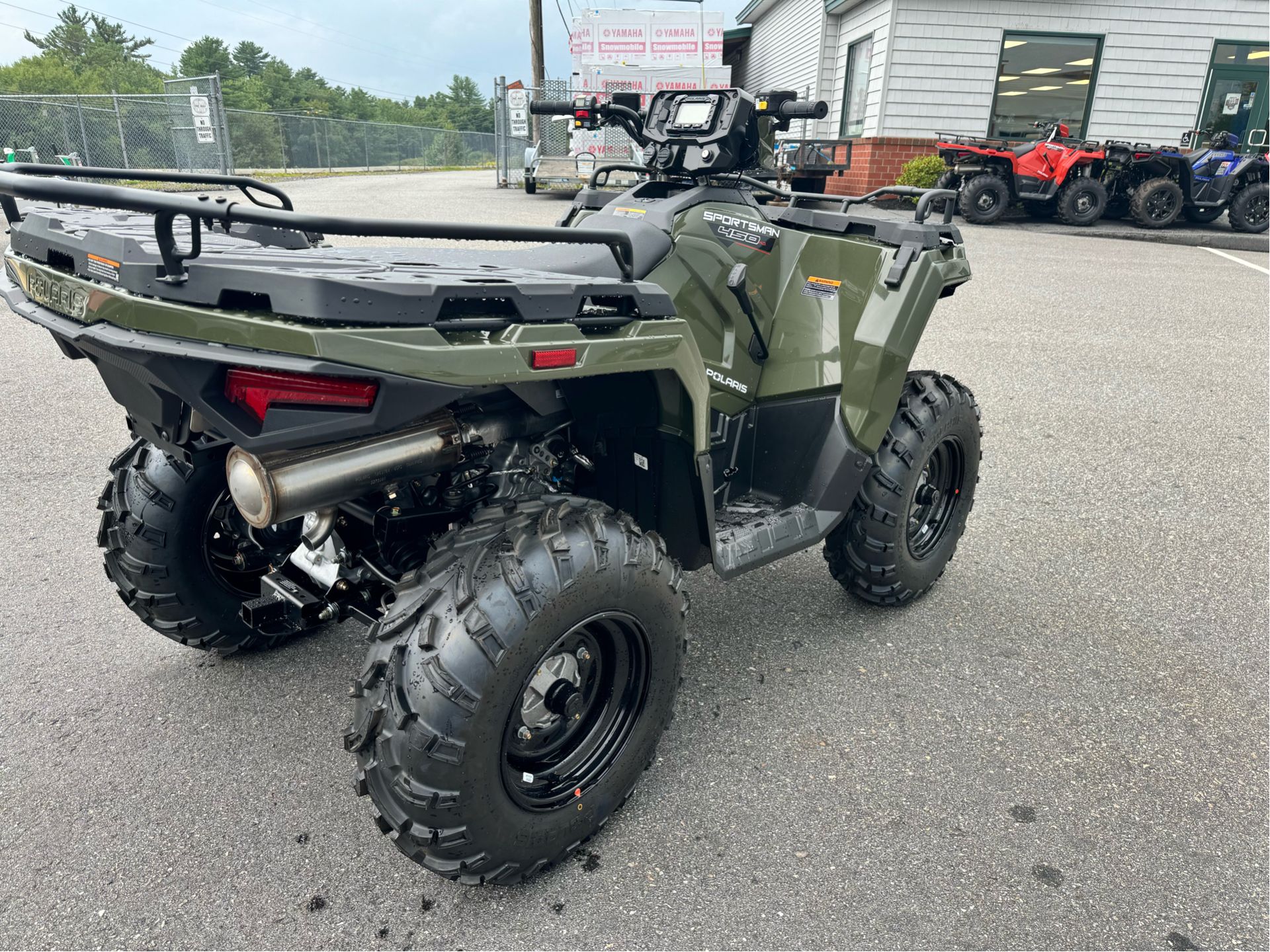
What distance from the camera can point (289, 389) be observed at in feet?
5.44

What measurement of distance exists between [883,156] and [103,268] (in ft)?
56.9

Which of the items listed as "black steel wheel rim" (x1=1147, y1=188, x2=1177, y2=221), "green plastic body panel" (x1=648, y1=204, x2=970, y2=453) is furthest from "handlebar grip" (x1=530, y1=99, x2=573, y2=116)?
"black steel wheel rim" (x1=1147, y1=188, x2=1177, y2=221)

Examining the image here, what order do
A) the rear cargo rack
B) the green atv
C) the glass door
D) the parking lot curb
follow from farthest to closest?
the glass door
the parking lot curb
the green atv
the rear cargo rack

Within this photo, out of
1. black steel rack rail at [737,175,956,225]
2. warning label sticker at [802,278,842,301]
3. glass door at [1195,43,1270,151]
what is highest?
glass door at [1195,43,1270,151]

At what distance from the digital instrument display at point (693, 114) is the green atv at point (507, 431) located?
0.01m

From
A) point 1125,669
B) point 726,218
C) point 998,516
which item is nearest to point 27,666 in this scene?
point 726,218

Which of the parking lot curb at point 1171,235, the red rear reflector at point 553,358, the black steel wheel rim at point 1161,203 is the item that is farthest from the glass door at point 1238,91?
the red rear reflector at point 553,358

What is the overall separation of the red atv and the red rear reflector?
14397 mm

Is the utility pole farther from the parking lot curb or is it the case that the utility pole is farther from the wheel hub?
the wheel hub

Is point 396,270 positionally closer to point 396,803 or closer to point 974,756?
point 396,803

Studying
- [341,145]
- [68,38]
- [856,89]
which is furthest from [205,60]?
[856,89]

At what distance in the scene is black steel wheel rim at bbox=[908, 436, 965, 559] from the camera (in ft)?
11.5

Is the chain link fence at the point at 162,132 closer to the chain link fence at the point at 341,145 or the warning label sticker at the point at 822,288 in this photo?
the chain link fence at the point at 341,145

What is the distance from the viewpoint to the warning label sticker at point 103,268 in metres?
1.68
